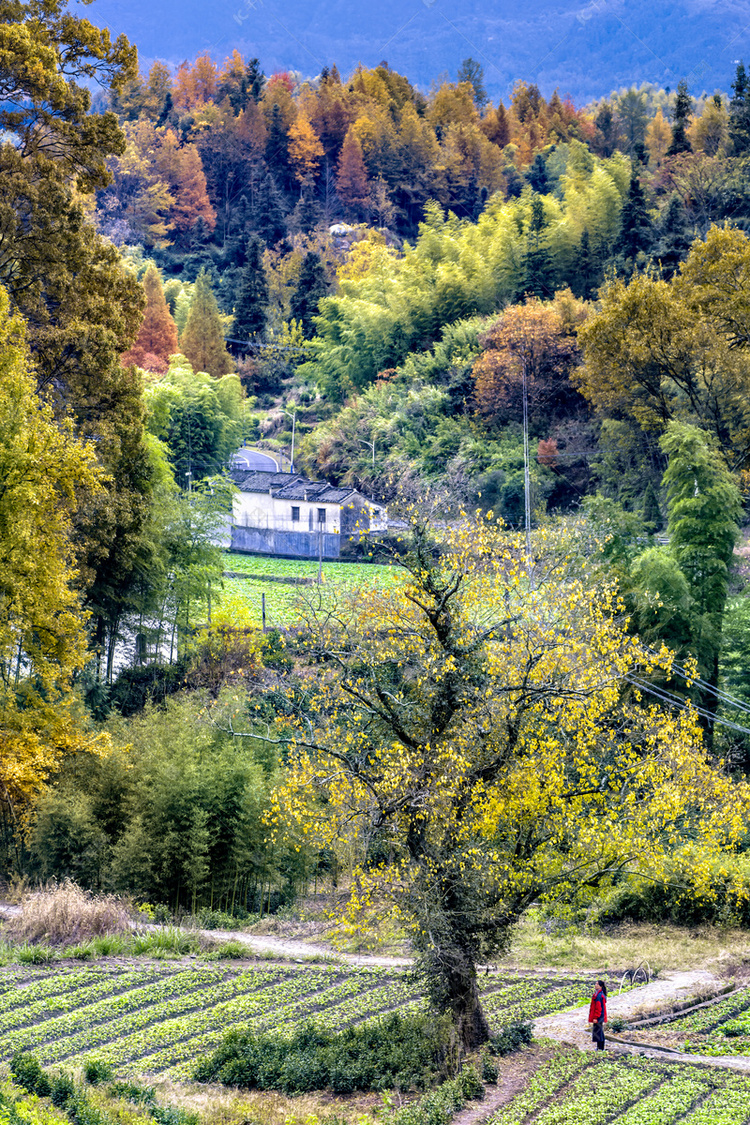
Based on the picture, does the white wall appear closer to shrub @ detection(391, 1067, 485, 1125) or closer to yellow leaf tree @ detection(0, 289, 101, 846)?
yellow leaf tree @ detection(0, 289, 101, 846)

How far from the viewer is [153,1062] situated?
10773mm

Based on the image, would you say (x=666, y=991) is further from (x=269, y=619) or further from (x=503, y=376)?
(x=503, y=376)

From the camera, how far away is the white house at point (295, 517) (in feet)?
130

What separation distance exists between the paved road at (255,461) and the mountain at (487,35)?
11633cm

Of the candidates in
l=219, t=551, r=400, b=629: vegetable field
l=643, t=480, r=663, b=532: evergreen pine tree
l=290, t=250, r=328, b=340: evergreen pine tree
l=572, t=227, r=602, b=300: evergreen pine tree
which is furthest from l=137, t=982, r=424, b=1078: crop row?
l=290, t=250, r=328, b=340: evergreen pine tree

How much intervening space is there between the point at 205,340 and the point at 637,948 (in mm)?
46897

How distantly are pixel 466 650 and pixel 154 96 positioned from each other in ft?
304

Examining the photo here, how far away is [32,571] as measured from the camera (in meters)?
17.0

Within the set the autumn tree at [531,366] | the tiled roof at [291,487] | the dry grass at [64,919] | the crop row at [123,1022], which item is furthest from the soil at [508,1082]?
the autumn tree at [531,366]

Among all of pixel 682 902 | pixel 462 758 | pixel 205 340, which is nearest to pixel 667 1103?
pixel 462 758

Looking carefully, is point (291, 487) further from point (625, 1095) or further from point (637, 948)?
point (625, 1095)

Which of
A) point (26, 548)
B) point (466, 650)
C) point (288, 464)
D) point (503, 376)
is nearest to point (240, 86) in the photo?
point (288, 464)

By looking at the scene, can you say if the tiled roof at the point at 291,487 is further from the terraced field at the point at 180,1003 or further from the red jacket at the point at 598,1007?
the red jacket at the point at 598,1007

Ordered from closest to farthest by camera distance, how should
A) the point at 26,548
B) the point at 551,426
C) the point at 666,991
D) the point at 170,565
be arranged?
the point at 666,991 < the point at 26,548 < the point at 170,565 < the point at 551,426
